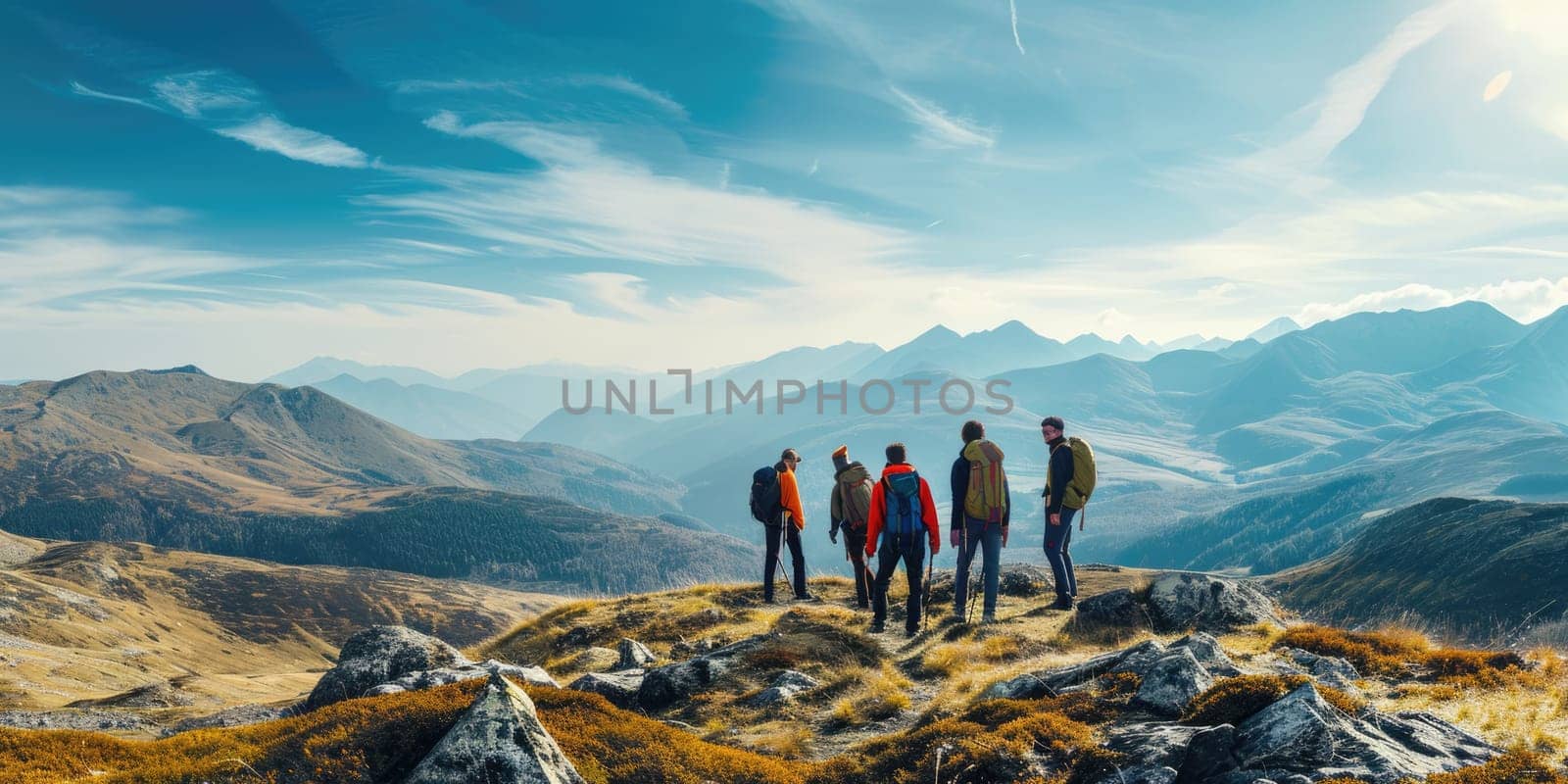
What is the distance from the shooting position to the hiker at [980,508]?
16.6 metres

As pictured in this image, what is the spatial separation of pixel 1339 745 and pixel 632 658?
1282cm

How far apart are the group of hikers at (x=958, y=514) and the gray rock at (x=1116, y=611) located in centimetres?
142

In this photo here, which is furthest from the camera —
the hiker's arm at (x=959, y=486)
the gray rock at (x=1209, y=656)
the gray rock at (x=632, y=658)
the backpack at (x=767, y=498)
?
the backpack at (x=767, y=498)

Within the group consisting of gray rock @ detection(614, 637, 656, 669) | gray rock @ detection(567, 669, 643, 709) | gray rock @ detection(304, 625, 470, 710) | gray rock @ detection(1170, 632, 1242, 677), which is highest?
gray rock @ detection(1170, 632, 1242, 677)

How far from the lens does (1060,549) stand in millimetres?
18047

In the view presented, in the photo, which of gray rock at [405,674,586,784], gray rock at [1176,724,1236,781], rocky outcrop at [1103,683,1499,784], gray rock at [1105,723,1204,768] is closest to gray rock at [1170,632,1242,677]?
rocky outcrop at [1103,683,1499,784]

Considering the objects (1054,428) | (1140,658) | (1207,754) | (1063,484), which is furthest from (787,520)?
(1207,754)

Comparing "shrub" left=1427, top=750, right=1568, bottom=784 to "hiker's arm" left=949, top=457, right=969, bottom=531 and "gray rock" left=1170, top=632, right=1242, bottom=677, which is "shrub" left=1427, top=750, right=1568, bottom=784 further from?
"hiker's arm" left=949, top=457, right=969, bottom=531

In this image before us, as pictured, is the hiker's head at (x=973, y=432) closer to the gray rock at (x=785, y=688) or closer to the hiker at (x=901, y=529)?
the hiker at (x=901, y=529)

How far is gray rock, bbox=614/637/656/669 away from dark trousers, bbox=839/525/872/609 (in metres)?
5.78

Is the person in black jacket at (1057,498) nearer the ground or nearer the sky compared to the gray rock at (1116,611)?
nearer the sky

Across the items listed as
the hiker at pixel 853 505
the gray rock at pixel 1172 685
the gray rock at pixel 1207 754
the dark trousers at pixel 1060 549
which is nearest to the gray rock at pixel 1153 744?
the gray rock at pixel 1207 754

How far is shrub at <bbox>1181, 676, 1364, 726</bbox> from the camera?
24.6ft

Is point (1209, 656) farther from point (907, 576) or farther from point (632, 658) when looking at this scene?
point (632, 658)
